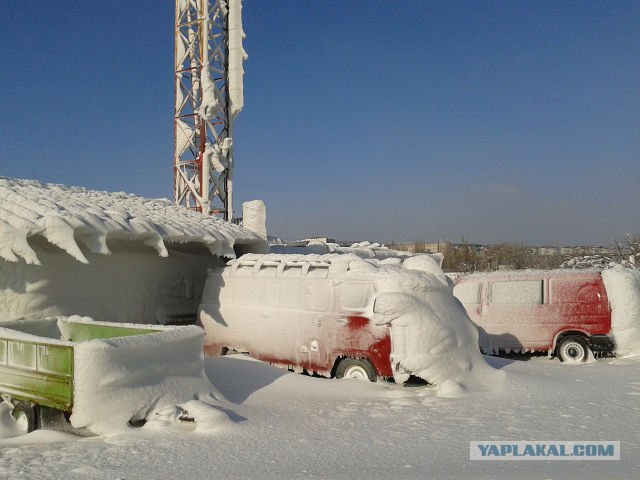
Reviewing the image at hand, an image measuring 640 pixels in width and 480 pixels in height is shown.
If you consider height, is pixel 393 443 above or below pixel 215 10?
below

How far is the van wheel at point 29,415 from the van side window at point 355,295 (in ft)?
14.6

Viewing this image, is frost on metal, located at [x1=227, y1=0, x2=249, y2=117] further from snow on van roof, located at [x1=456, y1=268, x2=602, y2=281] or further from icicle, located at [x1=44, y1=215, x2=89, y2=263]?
icicle, located at [x1=44, y1=215, x2=89, y2=263]

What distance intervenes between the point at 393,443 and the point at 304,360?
Answer: 347 centimetres

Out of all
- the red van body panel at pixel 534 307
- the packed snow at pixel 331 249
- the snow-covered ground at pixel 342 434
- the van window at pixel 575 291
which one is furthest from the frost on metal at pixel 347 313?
the packed snow at pixel 331 249

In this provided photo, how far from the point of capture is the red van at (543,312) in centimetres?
1103

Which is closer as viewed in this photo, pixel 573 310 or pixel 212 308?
pixel 212 308

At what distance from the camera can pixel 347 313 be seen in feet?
27.5

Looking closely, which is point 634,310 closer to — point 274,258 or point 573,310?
point 573,310

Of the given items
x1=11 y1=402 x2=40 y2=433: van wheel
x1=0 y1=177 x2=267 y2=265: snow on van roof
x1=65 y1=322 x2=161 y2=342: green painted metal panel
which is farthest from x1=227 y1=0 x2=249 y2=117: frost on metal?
x1=11 y1=402 x2=40 y2=433: van wheel

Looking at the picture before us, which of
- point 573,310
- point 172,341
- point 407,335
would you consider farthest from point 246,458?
point 573,310

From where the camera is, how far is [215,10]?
22.0 meters

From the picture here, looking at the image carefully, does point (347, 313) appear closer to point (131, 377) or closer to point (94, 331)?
point (131, 377)

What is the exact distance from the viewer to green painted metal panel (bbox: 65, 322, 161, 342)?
7996mm

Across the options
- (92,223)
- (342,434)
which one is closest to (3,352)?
(92,223)
